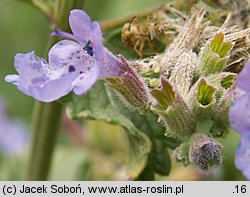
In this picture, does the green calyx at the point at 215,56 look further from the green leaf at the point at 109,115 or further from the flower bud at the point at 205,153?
the green leaf at the point at 109,115

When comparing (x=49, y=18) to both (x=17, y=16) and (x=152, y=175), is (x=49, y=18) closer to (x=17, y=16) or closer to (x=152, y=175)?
(x=152, y=175)

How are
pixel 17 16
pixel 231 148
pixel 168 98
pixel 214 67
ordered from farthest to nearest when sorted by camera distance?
pixel 17 16 → pixel 231 148 → pixel 214 67 → pixel 168 98

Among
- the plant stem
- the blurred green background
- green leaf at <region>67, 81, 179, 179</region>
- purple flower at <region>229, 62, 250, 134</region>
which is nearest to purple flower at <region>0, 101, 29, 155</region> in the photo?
the blurred green background

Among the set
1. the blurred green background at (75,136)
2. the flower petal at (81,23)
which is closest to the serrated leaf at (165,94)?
the flower petal at (81,23)

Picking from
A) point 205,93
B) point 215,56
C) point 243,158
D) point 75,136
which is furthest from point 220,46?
point 75,136
